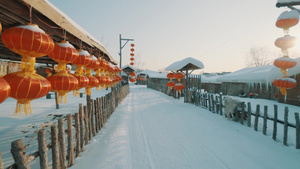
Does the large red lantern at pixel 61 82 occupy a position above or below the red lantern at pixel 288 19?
below

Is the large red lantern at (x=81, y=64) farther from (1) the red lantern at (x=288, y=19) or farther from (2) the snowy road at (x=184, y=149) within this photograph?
(1) the red lantern at (x=288, y=19)

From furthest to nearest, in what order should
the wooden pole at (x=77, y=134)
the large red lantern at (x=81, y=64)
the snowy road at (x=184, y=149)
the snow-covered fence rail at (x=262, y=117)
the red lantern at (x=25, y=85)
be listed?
the snow-covered fence rail at (x=262, y=117) → the wooden pole at (x=77, y=134) → the snowy road at (x=184, y=149) → the large red lantern at (x=81, y=64) → the red lantern at (x=25, y=85)

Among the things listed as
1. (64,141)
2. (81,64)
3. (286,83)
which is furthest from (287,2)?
(64,141)

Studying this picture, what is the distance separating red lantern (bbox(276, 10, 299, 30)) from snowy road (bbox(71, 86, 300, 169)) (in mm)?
3743

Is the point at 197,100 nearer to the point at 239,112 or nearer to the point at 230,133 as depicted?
the point at 239,112

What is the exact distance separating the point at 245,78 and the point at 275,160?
13310 millimetres

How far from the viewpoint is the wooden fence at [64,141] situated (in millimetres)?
2000

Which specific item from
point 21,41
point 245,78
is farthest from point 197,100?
point 21,41

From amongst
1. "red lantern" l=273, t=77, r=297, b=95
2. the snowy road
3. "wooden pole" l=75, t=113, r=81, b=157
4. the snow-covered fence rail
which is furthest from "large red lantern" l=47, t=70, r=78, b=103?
"red lantern" l=273, t=77, r=297, b=95

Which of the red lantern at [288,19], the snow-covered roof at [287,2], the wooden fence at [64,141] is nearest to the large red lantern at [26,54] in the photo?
the wooden fence at [64,141]

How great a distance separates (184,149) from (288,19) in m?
5.03

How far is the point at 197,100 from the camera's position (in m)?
10.5

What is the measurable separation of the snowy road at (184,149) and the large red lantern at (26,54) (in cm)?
244

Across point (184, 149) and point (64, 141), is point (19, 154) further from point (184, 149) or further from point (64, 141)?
point (184, 149)
